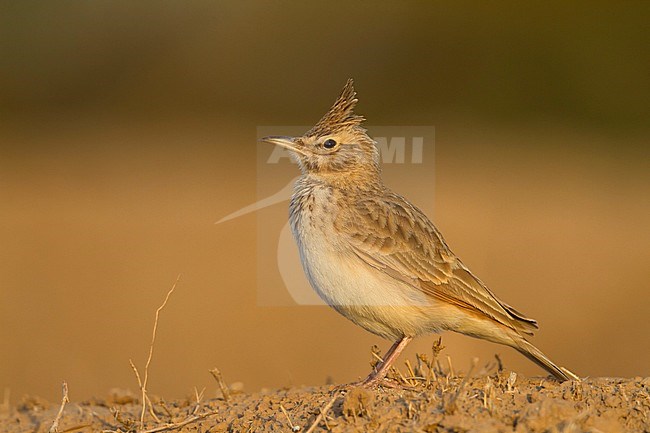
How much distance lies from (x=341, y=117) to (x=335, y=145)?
18 centimetres

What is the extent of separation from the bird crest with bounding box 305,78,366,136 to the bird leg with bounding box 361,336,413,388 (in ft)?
4.43

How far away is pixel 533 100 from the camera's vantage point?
19.3 meters

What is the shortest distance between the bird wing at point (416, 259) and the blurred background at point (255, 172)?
14.0 feet

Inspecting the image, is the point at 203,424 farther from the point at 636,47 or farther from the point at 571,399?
the point at 636,47

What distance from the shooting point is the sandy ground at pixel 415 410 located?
14.7 feet

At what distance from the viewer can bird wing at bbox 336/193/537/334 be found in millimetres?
5727

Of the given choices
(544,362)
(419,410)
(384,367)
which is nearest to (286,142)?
(384,367)

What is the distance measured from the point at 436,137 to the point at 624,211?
379 centimetres

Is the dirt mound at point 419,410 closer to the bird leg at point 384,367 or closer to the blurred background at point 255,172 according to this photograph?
the bird leg at point 384,367

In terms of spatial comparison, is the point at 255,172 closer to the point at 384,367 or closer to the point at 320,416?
the point at 384,367

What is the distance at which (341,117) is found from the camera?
6258 mm

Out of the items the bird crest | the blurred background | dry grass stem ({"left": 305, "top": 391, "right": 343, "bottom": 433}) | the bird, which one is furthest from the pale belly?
the blurred background

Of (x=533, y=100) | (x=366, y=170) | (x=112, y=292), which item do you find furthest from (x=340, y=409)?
(x=533, y=100)

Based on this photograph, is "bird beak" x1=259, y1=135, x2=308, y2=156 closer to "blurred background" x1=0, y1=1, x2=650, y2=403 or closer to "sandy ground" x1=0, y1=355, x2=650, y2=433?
"sandy ground" x1=0, y1=355, x2=650, y2=433
